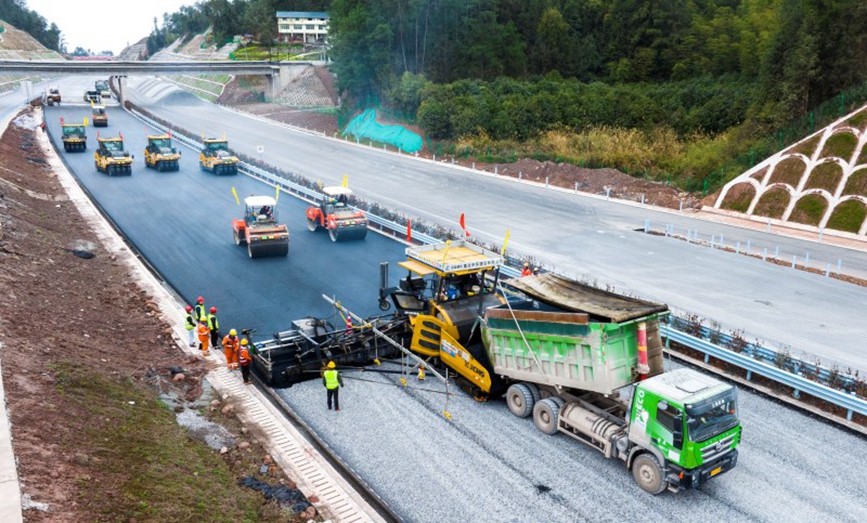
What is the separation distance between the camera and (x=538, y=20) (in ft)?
238

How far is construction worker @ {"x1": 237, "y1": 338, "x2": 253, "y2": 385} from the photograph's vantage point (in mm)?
14133

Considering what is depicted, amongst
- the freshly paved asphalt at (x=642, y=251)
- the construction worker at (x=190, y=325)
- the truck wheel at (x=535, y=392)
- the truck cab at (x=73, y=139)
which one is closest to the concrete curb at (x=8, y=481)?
the construction worker at (x=190, y=325)

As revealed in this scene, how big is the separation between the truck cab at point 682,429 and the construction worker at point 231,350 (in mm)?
8934

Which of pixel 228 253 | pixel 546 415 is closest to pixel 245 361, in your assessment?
pixel 546 415

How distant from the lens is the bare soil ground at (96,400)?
8906mm

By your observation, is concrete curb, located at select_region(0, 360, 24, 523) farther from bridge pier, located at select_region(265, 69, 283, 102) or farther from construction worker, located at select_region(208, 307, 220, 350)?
bridge pier, located at select_region(265, 69, 283, 102)

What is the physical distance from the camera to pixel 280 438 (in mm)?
12195

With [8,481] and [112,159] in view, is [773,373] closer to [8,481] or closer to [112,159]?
[8,481]

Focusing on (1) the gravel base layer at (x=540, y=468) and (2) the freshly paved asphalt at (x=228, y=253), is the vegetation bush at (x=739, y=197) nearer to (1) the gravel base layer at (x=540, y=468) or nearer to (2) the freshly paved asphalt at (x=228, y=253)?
(2) the freshly paved asphalt at (x=228, y=253)

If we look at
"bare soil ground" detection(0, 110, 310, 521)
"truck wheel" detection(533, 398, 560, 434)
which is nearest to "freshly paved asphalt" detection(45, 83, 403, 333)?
Answer: "bare soil ground" detection(0, 110, 310, 521)

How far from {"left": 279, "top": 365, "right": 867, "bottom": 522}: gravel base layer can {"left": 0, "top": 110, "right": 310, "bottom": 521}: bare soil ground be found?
203cm

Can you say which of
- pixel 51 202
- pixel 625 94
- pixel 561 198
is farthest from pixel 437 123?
pixel 51 202

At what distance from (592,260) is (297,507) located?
16.8 meters

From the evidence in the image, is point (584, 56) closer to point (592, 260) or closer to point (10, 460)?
point (592, 260)
